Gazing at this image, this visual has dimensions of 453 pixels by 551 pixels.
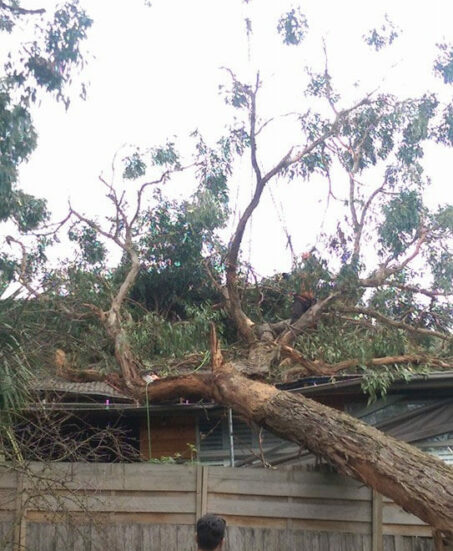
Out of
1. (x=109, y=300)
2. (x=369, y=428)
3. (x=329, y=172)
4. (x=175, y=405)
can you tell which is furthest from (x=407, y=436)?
(x=329, y=172)

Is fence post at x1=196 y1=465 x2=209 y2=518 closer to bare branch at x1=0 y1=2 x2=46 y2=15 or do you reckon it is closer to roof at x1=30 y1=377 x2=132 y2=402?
roof at x1=30 y1=377 x2=132 y2=402

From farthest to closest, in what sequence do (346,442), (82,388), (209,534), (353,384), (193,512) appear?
(82,388) < (353,384) < (193,512) < (346,442) < (209,534)

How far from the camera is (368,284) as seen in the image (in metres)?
12.6

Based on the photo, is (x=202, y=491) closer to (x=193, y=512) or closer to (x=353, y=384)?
(x=193, y=512)

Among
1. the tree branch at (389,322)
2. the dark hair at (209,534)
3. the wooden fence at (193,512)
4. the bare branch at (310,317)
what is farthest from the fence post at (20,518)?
the tree branch at (389,322)

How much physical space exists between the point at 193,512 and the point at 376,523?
1.70 meters

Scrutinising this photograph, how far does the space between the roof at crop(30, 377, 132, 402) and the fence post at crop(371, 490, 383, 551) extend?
3.42 metres

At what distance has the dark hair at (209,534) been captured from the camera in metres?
4.25

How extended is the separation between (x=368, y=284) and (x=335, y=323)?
958 mm

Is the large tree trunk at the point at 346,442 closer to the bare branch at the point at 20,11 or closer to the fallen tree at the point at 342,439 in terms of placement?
the fallen tree at the point at 342,439

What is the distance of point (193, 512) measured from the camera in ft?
24.6

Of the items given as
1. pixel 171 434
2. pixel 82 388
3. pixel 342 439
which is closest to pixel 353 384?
pixel 342 439

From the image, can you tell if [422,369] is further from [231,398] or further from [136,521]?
[136,521]

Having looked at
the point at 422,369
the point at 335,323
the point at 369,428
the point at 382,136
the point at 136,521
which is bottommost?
the point at 136,521
